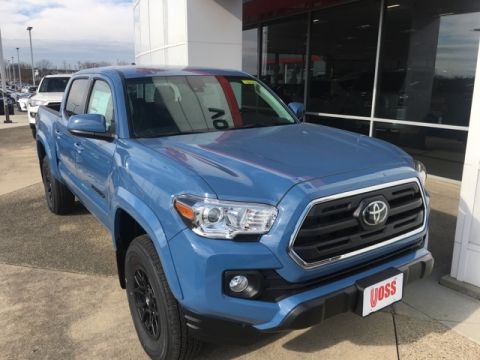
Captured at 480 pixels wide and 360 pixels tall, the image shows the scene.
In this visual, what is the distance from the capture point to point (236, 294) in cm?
213

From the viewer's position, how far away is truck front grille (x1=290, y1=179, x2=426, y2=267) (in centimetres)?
214

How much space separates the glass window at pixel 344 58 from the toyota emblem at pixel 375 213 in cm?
635

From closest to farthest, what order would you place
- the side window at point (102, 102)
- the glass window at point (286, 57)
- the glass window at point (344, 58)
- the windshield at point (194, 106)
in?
the windshield at point (194, 106), the side window at point (102, 102), the glass window at point (344, 58), the glass window at point (286, 57)

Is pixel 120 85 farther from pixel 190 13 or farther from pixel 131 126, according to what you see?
pixel 190 13

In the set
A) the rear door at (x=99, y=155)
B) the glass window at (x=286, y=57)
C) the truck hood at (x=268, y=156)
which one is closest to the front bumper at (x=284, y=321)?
the truck hood at (x=268, y=156)

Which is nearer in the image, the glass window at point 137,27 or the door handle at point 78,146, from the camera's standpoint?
the door handle at point 78,146

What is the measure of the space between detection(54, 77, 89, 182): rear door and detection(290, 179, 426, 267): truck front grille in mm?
2676

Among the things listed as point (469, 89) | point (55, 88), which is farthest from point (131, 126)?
point (55, 88)

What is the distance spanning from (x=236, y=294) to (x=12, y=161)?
9002 mm

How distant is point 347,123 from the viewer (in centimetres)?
888

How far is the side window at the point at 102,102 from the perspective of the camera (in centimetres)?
343

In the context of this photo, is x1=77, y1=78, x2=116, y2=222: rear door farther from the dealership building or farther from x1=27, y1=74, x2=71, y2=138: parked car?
x1=27, y1=74, x2=71, y2=138: parked car

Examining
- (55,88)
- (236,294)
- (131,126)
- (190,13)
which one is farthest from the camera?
Answer: (55,88)

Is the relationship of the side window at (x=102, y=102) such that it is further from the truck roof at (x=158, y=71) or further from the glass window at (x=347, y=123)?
the glass window at (x=347, y=123)
